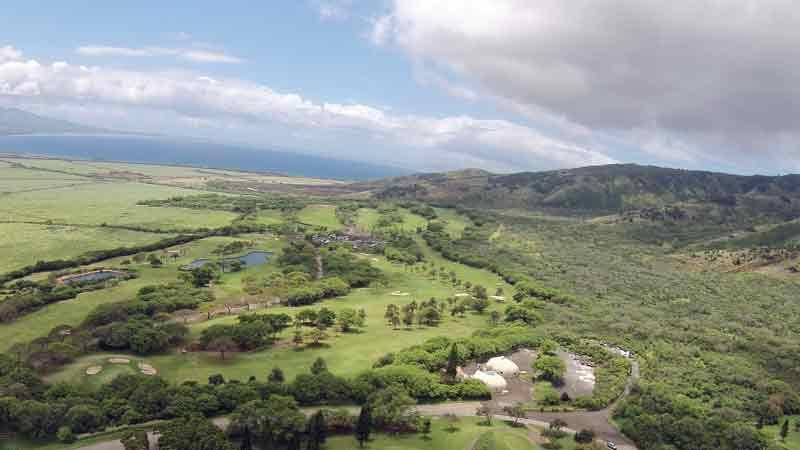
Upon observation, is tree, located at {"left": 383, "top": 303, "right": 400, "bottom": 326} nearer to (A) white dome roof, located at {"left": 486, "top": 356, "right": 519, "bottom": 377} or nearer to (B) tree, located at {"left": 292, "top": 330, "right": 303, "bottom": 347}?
(B) tree, located at {"left": 292, "top": 330, "right": 303, "bottom": 347}

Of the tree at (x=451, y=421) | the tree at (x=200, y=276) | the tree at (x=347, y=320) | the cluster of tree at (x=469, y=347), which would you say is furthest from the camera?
the tree at (x=200, y=276)

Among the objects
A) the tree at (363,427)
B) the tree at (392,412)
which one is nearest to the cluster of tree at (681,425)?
the tree at (392,412)

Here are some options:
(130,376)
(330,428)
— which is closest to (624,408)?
(330,428)

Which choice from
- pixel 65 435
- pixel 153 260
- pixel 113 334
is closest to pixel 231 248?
pixel 153 260

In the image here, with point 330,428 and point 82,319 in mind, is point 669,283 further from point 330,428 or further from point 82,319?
point 82,319

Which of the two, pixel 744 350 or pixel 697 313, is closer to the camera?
pixel 744 350

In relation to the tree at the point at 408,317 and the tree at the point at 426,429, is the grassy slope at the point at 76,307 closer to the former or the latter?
the tree at the point at 408,317

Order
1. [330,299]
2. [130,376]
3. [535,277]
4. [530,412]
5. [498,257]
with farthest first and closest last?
[498,257], [535,277], [330,299], [530,412], [130,376]
